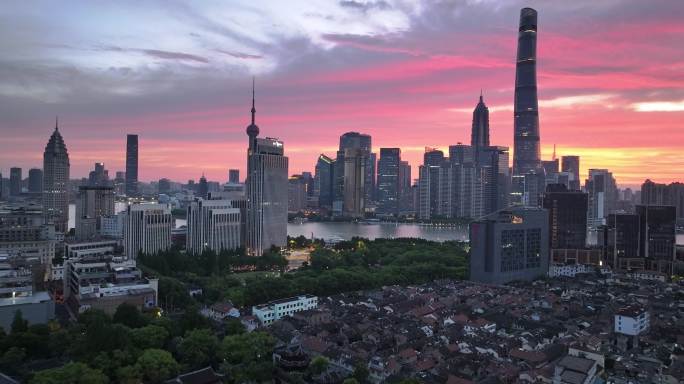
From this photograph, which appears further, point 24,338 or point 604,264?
point 604,264

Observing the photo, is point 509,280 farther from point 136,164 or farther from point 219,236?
point 136,164

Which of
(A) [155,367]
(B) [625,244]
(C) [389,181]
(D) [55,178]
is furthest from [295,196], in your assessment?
(A) [155,367]

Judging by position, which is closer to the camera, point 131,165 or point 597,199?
point 597,199

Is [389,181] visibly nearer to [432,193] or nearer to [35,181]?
[432,193]

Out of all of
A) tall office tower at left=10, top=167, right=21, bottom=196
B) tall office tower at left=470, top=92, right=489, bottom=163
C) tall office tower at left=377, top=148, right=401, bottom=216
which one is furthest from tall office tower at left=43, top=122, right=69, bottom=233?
tall office tower at left=470, top=92, right=489, bottom=163

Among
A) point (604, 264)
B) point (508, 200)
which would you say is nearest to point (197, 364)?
point (604, 264)

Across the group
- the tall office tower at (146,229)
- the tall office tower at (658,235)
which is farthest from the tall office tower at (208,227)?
the tall office tower at (658,235)
